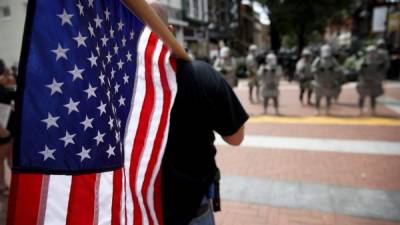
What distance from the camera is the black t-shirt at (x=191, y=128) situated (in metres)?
1.66

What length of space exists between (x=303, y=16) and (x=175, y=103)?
87.1 feet

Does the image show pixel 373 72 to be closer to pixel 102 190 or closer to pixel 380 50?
pixel 380 50

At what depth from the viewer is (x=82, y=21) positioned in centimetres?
128

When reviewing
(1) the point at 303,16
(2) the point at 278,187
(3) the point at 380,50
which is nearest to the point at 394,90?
(3) the point at 380,50

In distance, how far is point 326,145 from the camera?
6.64m

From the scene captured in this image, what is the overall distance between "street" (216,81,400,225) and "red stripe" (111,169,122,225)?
263 cm

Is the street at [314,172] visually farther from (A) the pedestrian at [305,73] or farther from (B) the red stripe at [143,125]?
(B) the red stripe at [143,125]

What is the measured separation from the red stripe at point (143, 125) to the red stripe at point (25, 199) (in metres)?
0.45

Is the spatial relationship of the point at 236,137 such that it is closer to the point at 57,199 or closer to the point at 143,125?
the point at 143,125

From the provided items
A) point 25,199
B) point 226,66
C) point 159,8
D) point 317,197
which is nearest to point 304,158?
point 317,197

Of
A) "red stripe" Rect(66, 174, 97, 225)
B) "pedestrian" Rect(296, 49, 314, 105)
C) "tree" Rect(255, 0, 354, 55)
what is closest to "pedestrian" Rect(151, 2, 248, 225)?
"red stripe" Rect(66, 174, 97, 225)

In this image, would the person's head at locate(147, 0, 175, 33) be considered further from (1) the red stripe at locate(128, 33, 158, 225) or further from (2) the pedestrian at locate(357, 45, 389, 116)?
(2) the pedestrian at locate(357, 45, 389, 116)

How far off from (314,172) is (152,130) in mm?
4160

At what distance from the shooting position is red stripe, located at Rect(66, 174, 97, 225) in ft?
4.34
